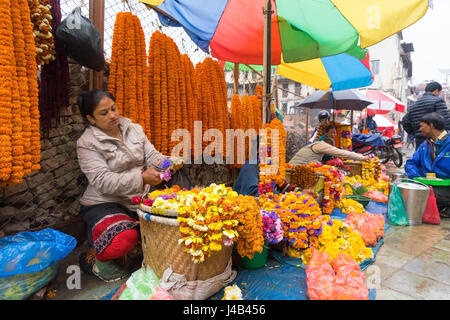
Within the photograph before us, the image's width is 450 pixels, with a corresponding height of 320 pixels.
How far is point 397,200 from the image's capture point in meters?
3.68

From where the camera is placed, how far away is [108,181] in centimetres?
213

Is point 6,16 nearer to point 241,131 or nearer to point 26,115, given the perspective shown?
point 26,115

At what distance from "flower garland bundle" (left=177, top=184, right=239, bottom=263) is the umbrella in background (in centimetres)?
670

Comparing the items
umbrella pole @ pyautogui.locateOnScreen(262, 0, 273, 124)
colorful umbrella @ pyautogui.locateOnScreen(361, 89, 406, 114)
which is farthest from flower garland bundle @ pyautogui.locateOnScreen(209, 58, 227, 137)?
colorful umbrella @ pyautogui.locateOnScreen(361, 89, 406, 114)

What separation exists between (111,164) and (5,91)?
0.90 m

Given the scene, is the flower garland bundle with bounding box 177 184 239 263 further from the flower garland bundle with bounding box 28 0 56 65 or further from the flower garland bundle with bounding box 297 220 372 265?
the flower garland bundle with bounding box 28 0 56 65

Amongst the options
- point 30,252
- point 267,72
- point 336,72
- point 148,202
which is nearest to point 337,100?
point 336,72

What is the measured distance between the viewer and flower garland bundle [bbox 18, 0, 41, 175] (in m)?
1.75

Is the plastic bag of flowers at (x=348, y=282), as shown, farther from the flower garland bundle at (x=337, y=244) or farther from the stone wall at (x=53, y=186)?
the stone wall at (x=53, y=186)

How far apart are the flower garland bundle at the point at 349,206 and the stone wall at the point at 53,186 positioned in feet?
11.5

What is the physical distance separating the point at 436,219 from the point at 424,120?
4.84 feet

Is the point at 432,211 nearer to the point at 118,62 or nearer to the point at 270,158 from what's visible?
the point at 270,158
